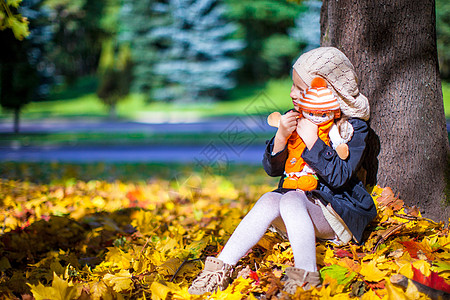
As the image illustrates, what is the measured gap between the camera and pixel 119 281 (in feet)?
6.32

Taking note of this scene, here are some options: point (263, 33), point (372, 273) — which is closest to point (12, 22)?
point (372, 273)

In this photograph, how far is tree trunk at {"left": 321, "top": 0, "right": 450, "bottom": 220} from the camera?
2.41 meters

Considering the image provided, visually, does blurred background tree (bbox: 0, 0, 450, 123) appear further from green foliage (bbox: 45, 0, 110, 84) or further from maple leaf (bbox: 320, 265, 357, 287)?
maple leaf (bbox: 320, 265, 357, 287)

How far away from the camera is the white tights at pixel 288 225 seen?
5.78ft

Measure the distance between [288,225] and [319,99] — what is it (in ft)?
2.16

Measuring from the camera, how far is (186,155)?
8.95 metres

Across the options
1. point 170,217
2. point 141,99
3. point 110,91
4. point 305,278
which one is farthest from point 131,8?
point 305,278

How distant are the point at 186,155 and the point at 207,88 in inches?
610

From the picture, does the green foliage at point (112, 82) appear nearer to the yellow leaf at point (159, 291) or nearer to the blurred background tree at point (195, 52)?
the blurred background tree at point (195, 52)

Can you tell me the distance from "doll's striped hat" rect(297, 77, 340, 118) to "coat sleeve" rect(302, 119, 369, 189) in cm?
17

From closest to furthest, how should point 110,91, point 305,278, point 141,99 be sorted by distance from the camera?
1. point 305,278
2. point 110,91
3. point 141,99

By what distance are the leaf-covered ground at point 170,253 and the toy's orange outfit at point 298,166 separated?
36cm

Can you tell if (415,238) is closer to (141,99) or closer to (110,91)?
(110,91)

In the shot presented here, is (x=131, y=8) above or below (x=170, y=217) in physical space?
above
